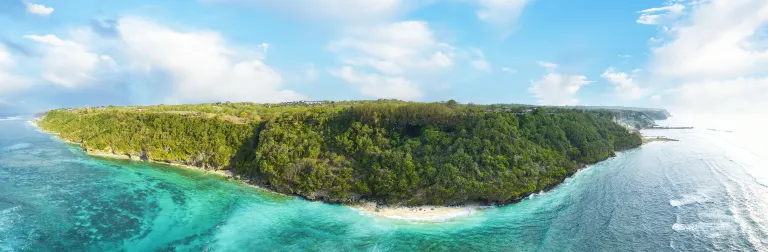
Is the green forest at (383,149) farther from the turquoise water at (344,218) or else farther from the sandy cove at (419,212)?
the turquoise water at (344,218)

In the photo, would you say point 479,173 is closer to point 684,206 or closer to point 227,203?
point 684,206

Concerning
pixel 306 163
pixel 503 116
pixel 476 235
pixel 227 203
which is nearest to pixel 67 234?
pixel 227 203

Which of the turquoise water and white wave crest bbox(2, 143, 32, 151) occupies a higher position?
white wave crest bbox(2, 143, 32, 151)

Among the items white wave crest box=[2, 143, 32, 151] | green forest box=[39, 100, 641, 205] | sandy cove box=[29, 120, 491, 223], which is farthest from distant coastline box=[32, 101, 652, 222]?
white wave crest box=[2, 143, 32, 151]

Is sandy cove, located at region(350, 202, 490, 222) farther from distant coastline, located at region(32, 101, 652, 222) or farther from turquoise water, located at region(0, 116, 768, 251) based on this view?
turquoise water, located at region(0, 116, 768, 251)

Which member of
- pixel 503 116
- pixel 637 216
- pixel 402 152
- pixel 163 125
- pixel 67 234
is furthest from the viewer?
pixel 163 125

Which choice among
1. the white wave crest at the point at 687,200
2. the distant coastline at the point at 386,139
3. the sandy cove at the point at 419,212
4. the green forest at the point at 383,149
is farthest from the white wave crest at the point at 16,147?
the white wave crest at the point at 687,200

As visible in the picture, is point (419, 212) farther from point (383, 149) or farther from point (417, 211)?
point (383, 149)

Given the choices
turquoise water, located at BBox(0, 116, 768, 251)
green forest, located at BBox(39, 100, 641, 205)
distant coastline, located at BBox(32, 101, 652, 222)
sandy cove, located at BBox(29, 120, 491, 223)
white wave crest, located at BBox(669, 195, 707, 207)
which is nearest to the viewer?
turquoise water, located at BBox(0, 116, 768, 251)
